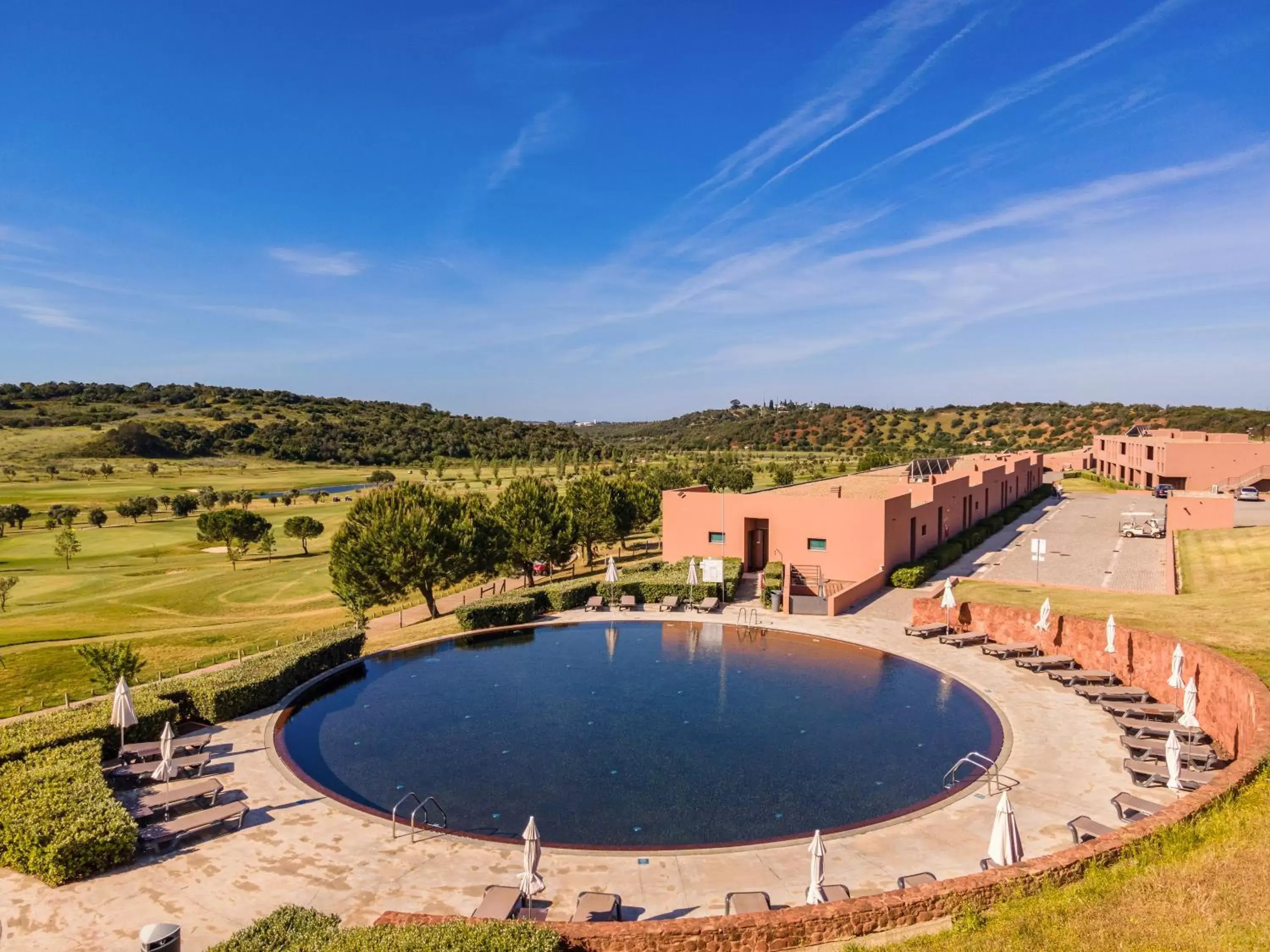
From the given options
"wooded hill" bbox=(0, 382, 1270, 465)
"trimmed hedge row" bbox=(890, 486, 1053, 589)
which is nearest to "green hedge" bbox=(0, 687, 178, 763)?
"trimmed hedge row" bbox=(890, 486, 1053, 589)

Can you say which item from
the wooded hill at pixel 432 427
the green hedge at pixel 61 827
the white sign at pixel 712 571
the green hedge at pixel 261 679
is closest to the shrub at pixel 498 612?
the green hedge at pixel 261 679

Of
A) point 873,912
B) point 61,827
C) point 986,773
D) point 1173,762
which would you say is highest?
point 873,912

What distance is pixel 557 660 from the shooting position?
74.1 feet

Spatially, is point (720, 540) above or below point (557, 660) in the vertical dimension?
above

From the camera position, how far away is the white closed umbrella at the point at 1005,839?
9.66m

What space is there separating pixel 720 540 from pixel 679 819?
21.2m

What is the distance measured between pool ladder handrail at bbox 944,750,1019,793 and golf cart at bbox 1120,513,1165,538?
33.5 metres

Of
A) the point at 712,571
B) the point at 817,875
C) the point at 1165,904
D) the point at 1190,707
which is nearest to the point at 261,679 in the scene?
the point at 817,875

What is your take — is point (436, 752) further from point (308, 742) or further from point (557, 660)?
point (557, 660)

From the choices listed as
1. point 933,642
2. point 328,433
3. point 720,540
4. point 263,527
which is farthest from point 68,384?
point 933,642

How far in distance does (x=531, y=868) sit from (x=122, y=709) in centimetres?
1007

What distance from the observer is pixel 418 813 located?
509 inches

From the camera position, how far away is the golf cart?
133 feet

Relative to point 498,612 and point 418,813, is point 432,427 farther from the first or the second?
point 418,813
